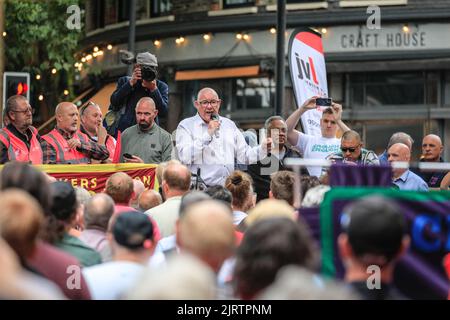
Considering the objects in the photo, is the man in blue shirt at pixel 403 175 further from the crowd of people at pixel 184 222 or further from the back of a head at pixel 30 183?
the back of a head at pixel 30 183

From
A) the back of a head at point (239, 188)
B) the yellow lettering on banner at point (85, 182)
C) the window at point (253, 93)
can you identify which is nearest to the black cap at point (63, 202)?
the back of a head at point (239, 188)

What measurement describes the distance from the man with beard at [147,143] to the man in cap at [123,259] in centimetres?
547

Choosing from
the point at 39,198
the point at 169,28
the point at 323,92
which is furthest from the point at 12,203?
the point at 169,28

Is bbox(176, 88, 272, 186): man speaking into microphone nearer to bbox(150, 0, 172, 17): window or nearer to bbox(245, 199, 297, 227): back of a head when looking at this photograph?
bbox(245, 199, 297, 227): back of a head

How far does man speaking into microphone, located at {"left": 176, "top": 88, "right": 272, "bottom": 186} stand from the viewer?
1098cm

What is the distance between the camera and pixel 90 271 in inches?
234

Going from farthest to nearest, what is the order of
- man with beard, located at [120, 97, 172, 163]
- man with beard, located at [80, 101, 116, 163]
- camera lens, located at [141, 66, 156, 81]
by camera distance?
man with beard, located at [80, 101, 116, 163], camera lens, located at [141, 66, 156, 81], man with beard, located at [120, 97, 172, 163]

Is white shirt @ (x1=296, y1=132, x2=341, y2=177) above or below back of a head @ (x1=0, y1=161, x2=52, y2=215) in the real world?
above

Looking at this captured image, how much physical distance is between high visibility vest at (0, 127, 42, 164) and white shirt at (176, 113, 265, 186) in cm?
134

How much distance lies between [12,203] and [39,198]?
96 cm

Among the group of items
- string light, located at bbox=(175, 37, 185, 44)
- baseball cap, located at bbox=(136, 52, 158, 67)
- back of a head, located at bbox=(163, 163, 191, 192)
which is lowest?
back of a head, located at bbox=(163, 163, 191, 192)

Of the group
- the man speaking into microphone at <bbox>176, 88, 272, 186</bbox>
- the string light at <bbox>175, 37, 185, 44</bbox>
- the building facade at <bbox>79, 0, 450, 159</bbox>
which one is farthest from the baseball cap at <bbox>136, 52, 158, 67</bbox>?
the string light at <bbox>175, 37, 185, 44</bbox>

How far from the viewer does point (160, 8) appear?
25.5m

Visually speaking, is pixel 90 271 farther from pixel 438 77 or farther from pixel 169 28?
pixel 169 28
